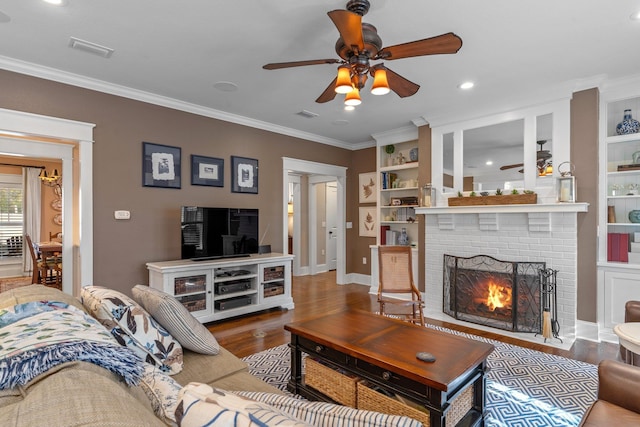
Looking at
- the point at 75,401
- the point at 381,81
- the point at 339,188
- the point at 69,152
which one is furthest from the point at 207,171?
the point at 75,401

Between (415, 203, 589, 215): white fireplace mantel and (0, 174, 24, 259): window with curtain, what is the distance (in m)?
7.82

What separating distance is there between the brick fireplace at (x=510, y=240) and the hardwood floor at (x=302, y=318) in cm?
21

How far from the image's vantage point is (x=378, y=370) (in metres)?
1.84

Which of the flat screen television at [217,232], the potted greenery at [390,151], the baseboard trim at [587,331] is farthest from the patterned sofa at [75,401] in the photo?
the potted greenery at [390,151]

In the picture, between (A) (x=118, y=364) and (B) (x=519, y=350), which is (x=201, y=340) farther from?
(B) (x=519, y=350)

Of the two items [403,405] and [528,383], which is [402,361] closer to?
[403,405]

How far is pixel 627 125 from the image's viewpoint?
3529 mm

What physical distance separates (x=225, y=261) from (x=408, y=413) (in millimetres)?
2848

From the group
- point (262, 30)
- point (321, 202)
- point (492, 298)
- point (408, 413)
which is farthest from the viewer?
point (321, 202)

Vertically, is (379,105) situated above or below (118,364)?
above

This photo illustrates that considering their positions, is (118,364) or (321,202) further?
(321,202)

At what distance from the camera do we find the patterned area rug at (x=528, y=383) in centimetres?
214

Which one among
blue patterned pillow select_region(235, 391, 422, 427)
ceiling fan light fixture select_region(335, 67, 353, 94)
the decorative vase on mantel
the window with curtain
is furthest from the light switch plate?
the decorative vase on mantel

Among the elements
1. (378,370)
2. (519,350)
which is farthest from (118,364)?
(519,350)
